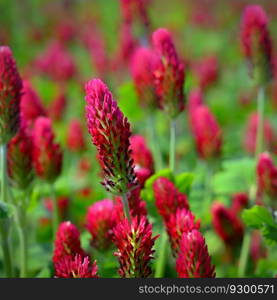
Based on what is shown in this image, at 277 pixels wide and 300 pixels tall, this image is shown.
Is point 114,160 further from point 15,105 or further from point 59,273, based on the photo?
point 15,105

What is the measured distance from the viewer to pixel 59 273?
1797 mm

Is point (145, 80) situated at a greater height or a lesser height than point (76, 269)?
greater

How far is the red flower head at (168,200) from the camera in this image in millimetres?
2135

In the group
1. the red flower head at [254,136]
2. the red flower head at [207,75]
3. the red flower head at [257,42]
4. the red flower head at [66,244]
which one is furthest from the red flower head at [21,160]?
the red flower head at [207,75]

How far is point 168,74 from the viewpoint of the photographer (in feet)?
8.22

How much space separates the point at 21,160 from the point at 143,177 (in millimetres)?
518

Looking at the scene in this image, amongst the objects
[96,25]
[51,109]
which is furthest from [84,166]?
[96,25]

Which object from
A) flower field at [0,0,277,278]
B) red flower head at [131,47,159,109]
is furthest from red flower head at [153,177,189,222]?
red flower head at [131,47,159,109]

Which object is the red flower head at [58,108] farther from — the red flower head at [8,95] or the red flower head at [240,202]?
the red flower head at [8,95]

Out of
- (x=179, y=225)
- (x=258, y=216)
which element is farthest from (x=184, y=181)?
(x=179, y=225)

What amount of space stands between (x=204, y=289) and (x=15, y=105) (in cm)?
103

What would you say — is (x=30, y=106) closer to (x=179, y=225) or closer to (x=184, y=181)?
(x=184, y=181)

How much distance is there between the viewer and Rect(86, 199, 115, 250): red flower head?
2.33 metres

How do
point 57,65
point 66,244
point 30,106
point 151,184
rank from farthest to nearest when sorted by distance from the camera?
point 57,65 < point 30,106 < point 151,184 < point 66,244
